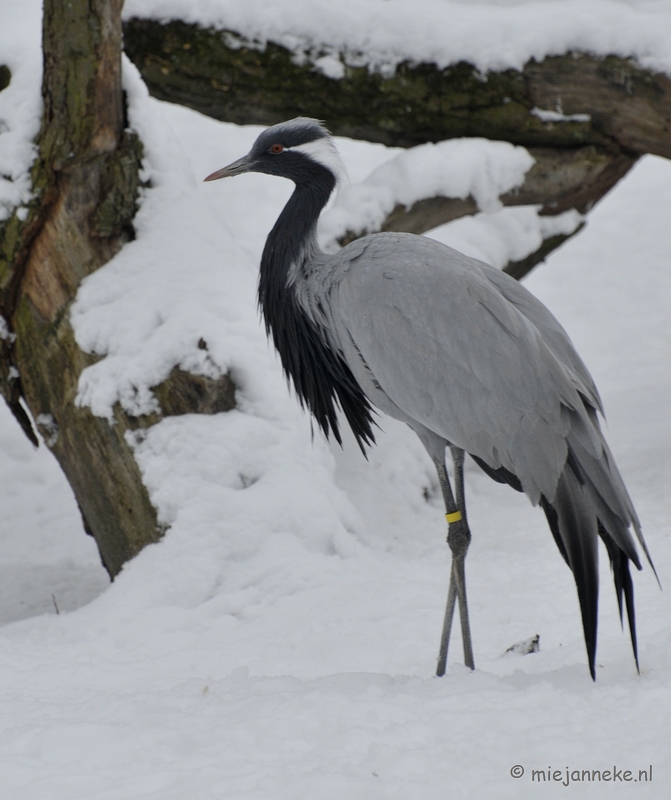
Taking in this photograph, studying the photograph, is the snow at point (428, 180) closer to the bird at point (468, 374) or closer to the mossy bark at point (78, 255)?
the mossy bark at point (78, 255)

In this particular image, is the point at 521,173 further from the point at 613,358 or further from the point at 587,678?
the point at 587,678

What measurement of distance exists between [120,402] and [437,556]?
1.77m

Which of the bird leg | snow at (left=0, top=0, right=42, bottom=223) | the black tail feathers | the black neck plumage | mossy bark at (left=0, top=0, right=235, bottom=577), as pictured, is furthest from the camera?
snow at (left=0, top=0, right=42, bottom=223)

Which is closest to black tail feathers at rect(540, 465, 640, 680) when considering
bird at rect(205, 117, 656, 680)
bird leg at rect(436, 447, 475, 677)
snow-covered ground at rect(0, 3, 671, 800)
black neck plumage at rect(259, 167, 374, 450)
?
bird at rect(205, 117, 656, 680)

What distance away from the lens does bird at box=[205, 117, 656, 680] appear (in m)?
2.75

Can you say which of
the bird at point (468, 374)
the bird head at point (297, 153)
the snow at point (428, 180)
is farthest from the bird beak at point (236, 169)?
the snow at point (428, 180)

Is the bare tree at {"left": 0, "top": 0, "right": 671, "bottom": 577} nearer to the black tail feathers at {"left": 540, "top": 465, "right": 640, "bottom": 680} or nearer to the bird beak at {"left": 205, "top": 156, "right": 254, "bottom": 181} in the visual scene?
the bird beak at {"left": 205, "top": 156, "right": 254, "bottom": 181}

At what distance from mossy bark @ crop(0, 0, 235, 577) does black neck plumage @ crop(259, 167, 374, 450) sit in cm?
57

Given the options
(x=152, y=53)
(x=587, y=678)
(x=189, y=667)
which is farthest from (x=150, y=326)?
(x=587, y=678)

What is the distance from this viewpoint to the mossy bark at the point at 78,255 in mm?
3736

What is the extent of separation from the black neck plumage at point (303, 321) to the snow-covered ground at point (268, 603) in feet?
1.67

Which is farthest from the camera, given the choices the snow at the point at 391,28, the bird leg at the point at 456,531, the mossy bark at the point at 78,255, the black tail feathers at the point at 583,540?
the snow at the point at 391,28

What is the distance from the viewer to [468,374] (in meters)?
2.87

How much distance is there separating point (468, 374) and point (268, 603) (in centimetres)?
130
